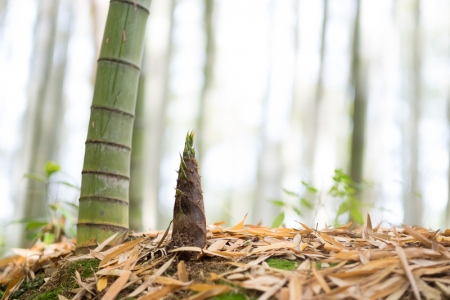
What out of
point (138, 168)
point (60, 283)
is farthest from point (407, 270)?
point (138, 168)

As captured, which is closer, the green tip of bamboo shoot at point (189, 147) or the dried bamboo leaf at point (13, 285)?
the green tip of bamboo shoot at point (189, 147)

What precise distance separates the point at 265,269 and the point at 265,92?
10.9 m

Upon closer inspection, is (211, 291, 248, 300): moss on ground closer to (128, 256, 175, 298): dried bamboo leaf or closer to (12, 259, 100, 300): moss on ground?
(128, 256, 175, 298): dried bamboo leaf

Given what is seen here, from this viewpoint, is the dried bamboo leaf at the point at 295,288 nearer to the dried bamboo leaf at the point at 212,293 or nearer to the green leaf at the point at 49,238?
the dried bamboo leaf at the point at 212,293

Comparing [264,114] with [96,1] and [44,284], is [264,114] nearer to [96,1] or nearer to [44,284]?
[96,1]

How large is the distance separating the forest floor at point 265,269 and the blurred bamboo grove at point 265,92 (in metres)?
3.47

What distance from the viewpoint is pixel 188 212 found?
1300 millimetres

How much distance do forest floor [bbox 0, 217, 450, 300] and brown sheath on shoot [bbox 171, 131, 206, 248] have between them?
4cm

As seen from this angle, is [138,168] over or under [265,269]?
over

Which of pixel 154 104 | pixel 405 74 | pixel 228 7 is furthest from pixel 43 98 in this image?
pixel 405 74

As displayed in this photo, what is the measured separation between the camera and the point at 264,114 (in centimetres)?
1169

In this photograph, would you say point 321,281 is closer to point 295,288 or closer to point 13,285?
point 295,288

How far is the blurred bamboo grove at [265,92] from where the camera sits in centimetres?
650

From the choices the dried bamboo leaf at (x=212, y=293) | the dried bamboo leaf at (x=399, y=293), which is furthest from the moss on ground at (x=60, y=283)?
the dried bamboo leaf at (x=399, y=293)
